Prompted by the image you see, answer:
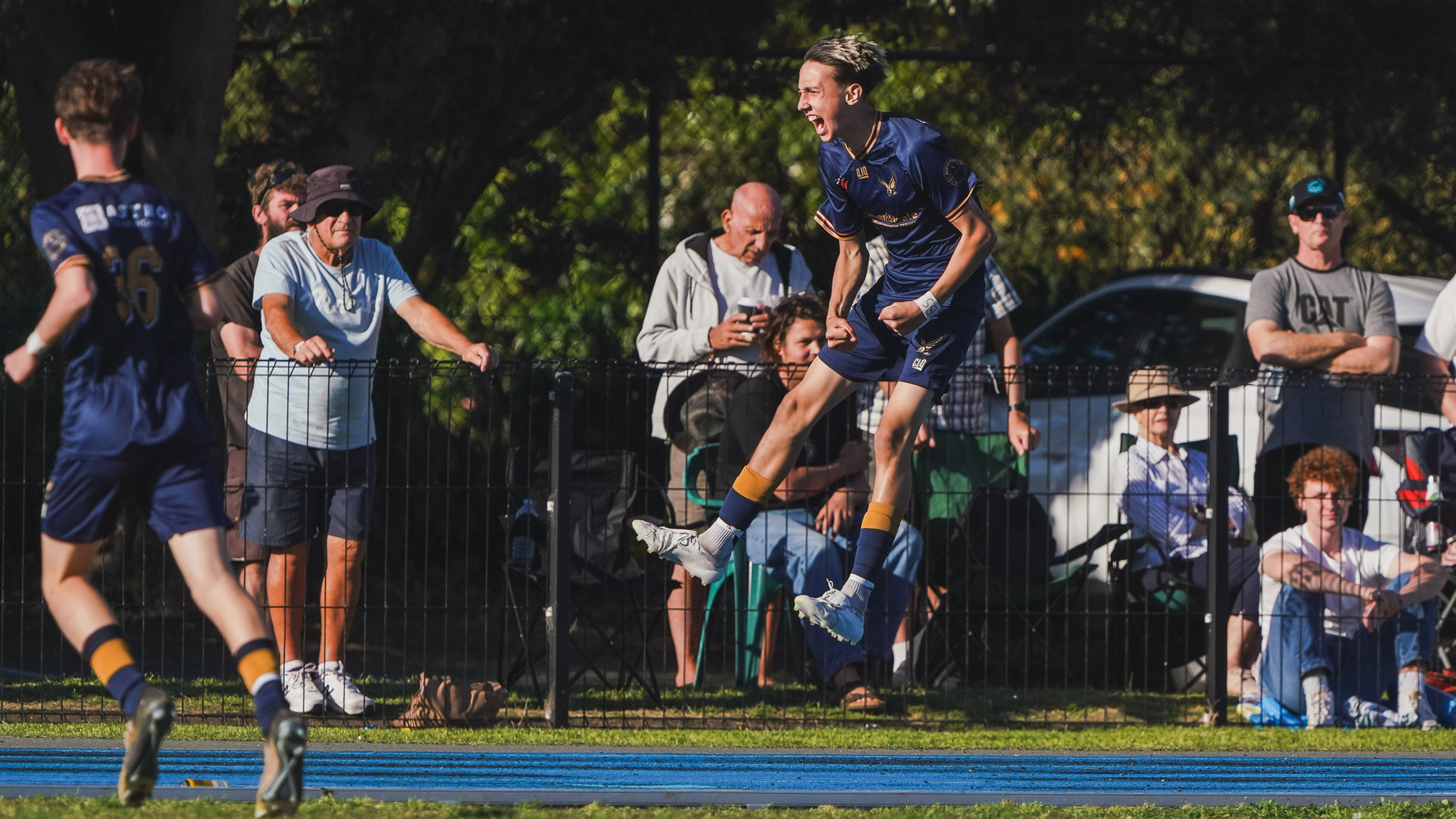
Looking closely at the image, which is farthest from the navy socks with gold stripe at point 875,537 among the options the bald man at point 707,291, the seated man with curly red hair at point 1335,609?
the seated man with curly red hair at point 1335,609

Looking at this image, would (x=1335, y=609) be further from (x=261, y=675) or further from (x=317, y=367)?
(x=261, y=675)

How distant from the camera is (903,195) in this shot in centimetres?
644

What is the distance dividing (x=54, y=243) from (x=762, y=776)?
10.3 ft

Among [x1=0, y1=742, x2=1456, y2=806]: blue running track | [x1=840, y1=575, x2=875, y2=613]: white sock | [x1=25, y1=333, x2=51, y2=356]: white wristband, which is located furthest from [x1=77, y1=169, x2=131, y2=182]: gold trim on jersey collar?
[x1=840, y1=575, x2=875, y2=613]: white sock

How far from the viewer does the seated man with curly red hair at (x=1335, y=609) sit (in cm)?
806

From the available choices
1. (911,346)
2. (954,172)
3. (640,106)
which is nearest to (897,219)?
(954,172)

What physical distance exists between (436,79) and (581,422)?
2386 mm

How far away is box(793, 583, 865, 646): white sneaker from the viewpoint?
251 inches

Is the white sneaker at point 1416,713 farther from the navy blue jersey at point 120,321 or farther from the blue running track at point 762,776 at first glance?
the navy blue jersey at point 120,321


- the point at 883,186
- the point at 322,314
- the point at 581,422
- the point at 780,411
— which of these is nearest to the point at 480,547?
the point at 581,422

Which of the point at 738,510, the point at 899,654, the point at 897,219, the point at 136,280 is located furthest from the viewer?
the point at 899,654

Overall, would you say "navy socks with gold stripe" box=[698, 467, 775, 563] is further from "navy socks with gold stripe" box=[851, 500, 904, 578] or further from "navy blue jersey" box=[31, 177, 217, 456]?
"navy blue jersey" box=[31, 177, 217, 456]

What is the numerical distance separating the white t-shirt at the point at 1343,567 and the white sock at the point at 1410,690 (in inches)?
13.2

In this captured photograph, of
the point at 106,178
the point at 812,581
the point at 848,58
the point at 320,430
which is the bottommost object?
the point at 812,581
